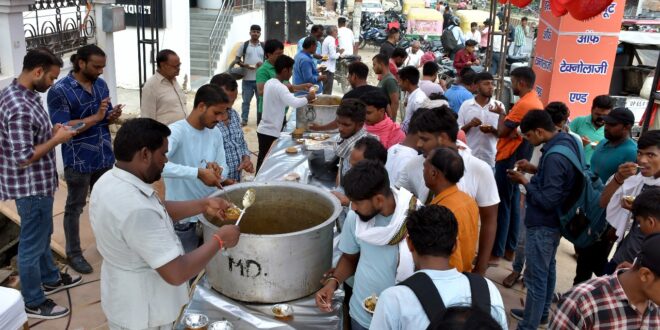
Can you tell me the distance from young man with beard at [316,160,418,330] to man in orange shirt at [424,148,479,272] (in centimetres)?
32

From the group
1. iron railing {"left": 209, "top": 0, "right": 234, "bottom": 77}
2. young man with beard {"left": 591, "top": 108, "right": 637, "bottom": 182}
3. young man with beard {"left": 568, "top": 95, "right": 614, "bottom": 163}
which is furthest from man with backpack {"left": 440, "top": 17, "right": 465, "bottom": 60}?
young man with beard {"left": 591, "top": 108, "right": 637, "bottom": 182}

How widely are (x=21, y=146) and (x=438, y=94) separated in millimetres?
3882

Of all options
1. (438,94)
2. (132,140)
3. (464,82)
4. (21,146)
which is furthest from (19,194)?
(464,82)

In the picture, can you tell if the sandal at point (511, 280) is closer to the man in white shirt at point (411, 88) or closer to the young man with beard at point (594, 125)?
the young man with beard at point (594, 125)

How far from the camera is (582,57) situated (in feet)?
26.6

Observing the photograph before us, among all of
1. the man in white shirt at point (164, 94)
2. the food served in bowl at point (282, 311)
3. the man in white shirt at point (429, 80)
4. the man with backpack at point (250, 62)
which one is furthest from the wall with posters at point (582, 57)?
the food served in bowl at point (282, 311)

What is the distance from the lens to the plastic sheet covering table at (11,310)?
267 centimetres

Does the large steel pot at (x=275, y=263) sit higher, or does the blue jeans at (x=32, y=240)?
the large steel pot at (x=275, y=263)

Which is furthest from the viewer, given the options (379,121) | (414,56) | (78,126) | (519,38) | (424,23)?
(424,23)

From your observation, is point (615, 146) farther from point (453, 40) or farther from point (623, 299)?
point (453, 40)

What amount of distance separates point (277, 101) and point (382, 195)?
3.70 metres

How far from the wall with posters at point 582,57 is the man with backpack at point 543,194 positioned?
5314mm

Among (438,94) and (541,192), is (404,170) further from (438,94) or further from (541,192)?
(438,94)

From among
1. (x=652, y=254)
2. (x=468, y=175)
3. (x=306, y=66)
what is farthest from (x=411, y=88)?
(x=652, y=254)
